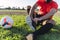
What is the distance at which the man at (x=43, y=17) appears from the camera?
7.03 meters

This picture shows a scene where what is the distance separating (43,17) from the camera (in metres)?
7.32

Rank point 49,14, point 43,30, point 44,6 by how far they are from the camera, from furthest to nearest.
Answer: point 44,6 → point 49,14 → point 43,30

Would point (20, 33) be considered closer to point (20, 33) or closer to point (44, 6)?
point (20, 33)

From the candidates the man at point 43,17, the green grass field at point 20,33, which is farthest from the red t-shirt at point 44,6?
the green grass field at point 20,33

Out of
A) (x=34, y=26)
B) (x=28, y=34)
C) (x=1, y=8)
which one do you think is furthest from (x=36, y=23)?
(x=1, y=8)

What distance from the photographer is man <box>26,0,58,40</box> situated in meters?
7.03

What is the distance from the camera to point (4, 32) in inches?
288

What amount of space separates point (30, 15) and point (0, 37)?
1.13 meters

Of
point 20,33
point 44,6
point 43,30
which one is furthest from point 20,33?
point 44,6

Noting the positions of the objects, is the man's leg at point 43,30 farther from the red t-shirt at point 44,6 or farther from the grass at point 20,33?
the red t-shirt at point 44,6

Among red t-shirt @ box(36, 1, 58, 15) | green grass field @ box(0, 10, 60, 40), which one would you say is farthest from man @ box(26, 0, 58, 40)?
green grass field @ box(0, 10, 60, 40)

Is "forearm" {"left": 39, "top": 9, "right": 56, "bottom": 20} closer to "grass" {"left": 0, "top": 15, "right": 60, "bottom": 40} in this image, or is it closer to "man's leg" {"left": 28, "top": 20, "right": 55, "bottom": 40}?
"man's leg" {"left": 28, "top": 20, "right": 55, "bottom": 40}

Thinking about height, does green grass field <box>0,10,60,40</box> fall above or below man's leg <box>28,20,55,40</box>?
below

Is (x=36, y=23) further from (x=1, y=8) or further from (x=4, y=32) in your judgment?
(x=1, y=8)
